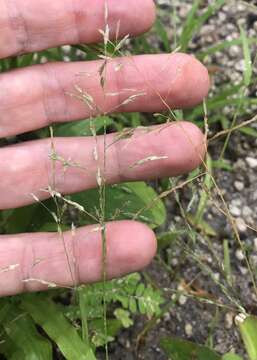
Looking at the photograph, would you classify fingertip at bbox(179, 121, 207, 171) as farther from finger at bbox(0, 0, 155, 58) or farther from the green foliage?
finger at bbox(0, 0, 155, 58)

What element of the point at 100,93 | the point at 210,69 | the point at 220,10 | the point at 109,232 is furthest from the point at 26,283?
the point at 220,10

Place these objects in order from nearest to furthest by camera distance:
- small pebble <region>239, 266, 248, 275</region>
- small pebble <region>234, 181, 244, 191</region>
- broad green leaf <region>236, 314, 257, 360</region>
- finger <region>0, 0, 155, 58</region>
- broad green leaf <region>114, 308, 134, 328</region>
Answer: broad green leaf <region>236, 314, 257, 360</region> < finger <region>0, 0, 155, 58</region> < broad green leaf <region>114, 308, 134, 328</region> < small pebble <region>239, 266, 248, 275</region> < small pebble <region>234, 181, 244, 191</region>

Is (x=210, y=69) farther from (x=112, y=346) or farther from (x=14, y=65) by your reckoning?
(x=112, y=346)

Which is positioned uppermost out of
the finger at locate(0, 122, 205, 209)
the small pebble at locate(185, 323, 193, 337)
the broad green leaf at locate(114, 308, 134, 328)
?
the finger at locate(0, 122, 205, 209)

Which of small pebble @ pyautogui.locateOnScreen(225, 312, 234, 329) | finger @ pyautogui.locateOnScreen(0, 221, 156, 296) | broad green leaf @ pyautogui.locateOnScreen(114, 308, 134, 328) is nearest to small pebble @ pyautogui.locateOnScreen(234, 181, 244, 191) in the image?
small pebble @ pyautogui.locateOnScreen(225, 312, 234, 329)

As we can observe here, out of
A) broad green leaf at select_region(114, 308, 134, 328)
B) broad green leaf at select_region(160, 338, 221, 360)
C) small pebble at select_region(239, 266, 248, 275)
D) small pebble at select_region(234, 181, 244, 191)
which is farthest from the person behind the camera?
small pebble at select_region(234, 181, 244, 191)

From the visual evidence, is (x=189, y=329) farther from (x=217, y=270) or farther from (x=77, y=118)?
(x=77, y=118)

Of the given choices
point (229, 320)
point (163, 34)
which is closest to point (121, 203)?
point (229, 320)
